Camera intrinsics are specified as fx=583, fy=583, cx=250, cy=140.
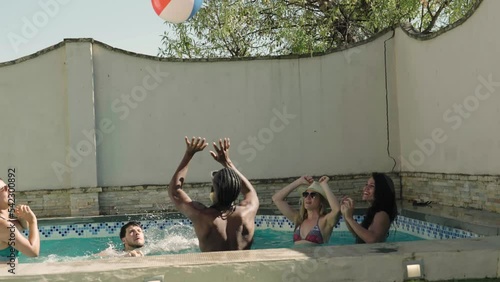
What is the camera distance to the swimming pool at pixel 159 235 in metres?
8.60

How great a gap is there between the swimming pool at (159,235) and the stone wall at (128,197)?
737mm

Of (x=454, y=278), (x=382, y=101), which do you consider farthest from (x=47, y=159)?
(x=454, y=278)

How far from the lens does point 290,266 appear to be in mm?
3695

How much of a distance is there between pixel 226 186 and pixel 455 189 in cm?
628

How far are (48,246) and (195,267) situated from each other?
646cm

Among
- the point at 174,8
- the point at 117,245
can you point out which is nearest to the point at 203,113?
the point at 117,245

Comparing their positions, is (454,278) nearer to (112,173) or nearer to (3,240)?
(3,240)

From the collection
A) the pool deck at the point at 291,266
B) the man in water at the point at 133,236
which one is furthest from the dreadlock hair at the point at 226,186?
the man in water at the point at 133,236

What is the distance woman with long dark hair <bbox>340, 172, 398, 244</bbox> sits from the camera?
5.00 meters

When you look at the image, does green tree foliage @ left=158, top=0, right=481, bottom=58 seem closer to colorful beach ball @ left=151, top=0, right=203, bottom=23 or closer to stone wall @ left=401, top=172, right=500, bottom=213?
stone wall @ left=401, top=172, right=500, bottom=213

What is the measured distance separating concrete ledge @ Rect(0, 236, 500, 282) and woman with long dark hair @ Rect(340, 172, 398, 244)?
1096mm

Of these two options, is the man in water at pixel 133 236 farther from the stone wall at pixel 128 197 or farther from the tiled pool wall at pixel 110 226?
the stone wall at pixel 128 197

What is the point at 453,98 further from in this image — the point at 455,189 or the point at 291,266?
the point at 291,266

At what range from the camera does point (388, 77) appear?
11609 millimetres
